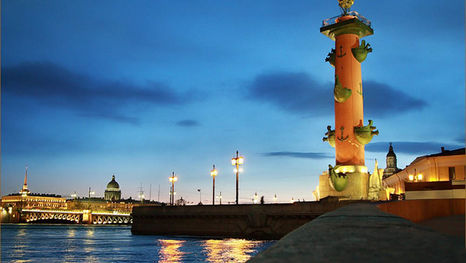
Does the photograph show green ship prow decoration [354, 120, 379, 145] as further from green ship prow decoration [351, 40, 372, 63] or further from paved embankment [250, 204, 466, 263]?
paved embankment [250, 204, 466, 263]

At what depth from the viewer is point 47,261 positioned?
30.0 metres

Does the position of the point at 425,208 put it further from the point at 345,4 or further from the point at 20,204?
the point at 20,204

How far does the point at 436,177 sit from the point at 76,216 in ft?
537

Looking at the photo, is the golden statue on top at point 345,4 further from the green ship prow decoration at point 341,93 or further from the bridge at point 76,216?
the bridge at point 76,216

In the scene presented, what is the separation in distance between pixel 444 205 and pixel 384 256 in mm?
20001

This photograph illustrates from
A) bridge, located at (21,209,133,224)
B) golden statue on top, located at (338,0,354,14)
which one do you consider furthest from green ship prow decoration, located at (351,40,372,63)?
bridge, located at (21,209,133,224)

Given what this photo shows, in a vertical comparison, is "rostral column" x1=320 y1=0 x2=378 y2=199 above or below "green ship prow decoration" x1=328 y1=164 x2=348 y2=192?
above

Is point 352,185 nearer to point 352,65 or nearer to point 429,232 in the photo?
point 352,65

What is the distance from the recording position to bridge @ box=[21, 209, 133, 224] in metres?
176

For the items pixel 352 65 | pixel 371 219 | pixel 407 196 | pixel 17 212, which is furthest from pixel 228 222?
pixel 17 212

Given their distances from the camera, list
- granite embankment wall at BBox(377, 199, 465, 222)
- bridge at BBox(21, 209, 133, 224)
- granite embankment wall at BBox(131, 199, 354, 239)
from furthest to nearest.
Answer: bridge at BBox(21, 209, 133, 224) → granite embankment wall at BBox(131, 199, 354, 239) → granite embankment wall at BBox(377, 199, 465, 222)

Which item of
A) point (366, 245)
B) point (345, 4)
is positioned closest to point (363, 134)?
point (345, 4)

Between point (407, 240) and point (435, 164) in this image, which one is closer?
point (407, 240)

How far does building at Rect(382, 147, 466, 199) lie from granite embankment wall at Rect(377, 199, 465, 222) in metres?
0.77
